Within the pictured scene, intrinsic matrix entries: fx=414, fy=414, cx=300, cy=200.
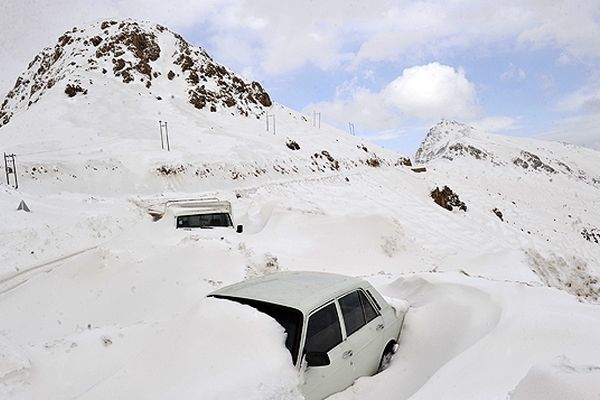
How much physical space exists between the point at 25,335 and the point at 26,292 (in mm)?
1756

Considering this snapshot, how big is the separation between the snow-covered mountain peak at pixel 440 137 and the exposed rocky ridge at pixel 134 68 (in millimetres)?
46066

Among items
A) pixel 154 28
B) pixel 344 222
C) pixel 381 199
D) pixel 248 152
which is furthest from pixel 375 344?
pixel 154 28

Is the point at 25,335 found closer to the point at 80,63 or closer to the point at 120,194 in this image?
the point at 120,194

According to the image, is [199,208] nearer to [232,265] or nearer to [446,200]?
[232,265]

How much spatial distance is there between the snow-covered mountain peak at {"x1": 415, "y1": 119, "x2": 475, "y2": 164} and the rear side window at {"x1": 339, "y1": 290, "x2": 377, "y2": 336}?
74.5 metres

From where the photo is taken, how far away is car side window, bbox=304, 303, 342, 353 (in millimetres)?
3819

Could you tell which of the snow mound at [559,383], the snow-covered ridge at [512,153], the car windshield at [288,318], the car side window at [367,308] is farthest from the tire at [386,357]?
the snow-covered ridge at [512,153]

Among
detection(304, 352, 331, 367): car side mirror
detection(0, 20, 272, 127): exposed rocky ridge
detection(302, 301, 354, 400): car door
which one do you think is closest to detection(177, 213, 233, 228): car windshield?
detection(302, 301, 354, 400): car door

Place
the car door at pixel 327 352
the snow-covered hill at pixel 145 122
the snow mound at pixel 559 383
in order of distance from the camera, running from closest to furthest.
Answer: the snow mound at pixel 559 383
the car door at pixel 327 352
the snow-covered hill at pixel 145 122

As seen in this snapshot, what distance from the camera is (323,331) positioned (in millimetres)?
3969

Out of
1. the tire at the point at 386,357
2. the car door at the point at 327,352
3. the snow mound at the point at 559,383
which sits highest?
the snow mound at the point at 559,383

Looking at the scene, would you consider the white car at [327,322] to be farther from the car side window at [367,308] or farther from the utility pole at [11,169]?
the utility pole at [11,169]

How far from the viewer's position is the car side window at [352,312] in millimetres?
4264

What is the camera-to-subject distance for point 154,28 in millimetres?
43344
